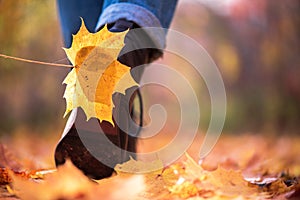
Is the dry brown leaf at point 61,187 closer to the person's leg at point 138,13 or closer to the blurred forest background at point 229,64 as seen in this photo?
the person's leg at point 138,13

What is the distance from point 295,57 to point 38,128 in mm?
1868

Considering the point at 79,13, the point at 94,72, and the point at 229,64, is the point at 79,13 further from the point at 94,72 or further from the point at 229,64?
the point at 229,64

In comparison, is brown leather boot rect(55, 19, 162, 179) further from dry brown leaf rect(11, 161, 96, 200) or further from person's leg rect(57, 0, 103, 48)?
person's leg rect(57, 0, 103, 48)

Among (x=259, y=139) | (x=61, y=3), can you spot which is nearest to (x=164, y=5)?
(x=61, y=3)

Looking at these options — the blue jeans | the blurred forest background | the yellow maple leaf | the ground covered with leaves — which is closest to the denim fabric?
the blue jeans

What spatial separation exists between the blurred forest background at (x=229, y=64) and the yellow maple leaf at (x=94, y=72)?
109 centimetres

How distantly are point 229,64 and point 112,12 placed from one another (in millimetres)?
2968

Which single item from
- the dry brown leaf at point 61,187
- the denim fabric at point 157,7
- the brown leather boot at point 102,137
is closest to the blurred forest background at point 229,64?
the denim fabric at point 157,7

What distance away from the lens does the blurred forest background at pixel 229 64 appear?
269 cm

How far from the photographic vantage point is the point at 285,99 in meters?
3.20

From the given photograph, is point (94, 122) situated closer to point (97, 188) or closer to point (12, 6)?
point (97, 188)

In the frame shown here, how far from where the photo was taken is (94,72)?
2.90 ft

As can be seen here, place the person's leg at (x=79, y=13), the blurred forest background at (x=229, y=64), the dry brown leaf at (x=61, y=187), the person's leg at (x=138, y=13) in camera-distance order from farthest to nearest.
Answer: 1. the blurred forest background at (x=229, y=64)
2. the person's leg at (x=79, y=13)
3. the person's leg at (x=138, y=13)
4. the dry brown leaf at (x=61, y=187)

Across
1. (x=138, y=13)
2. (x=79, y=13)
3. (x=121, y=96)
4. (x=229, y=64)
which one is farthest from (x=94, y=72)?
(x=229, y=64)
